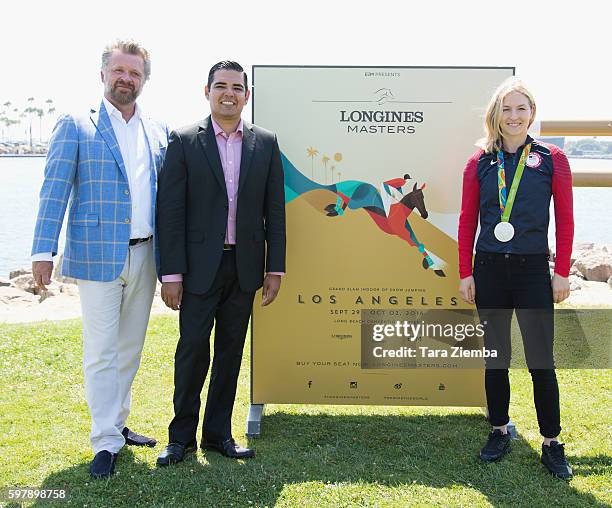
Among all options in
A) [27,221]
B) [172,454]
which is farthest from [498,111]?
[27,221]

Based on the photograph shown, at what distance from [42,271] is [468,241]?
2.19 m

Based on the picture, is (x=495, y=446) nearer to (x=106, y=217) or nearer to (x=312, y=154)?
(x=312, y=154)

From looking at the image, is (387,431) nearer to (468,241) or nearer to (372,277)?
(372,277)

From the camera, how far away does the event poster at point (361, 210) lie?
152 inches

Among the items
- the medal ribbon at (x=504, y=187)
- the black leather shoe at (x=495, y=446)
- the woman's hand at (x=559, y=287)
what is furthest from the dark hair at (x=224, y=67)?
the black leather shoe at (x=495, y=446)

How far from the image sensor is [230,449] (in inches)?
139

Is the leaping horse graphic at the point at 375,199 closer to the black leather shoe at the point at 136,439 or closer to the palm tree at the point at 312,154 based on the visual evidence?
the palm tree at the point at 312,154

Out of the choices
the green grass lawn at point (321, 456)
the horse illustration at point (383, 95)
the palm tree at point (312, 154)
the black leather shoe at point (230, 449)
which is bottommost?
the green grass lawn at point (321, 456)

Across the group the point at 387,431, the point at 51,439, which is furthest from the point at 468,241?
the point at 51,439

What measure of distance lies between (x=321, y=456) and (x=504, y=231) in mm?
1586

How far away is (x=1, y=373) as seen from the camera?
4.94 m

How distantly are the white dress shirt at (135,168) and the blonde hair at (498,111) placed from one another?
5.96ft

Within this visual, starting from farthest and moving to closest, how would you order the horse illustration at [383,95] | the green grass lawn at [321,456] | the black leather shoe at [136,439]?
the horse illustration at [383,95], the black leather shoe at [136,439], the green grass lawn at [321,456]

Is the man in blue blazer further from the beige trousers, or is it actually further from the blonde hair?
the blonde hair
